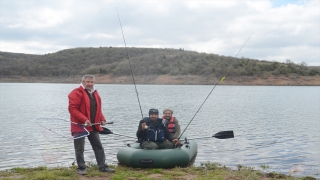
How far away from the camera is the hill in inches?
3091

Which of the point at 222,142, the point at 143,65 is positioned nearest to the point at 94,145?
the point at 222,142

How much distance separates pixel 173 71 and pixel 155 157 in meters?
73.1

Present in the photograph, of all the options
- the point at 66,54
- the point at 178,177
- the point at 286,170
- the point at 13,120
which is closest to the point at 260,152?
the point at 286,170

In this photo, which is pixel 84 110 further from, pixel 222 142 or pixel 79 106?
pixel 222 142

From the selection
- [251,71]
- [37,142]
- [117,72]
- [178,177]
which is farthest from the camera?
[117,72]

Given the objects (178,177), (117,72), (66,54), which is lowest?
(178,177)

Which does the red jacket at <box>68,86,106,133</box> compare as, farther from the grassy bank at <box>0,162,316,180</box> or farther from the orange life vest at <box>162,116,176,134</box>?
the orange life vest at <box>162,116,176,134</box>

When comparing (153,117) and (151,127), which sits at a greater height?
(153,117)

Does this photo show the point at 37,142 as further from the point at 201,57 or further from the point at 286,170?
the point at 201,57

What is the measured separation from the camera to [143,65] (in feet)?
297

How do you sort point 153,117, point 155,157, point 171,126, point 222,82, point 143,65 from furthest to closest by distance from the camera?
point 143,65, point 222,82, point 171,126, point 153,117, point 155,157

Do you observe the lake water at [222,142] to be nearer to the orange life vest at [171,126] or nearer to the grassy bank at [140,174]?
the grassy bank at [140,174]

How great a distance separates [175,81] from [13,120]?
5966 centimetres

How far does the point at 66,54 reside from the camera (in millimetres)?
121875
